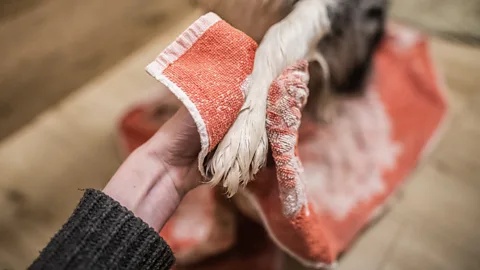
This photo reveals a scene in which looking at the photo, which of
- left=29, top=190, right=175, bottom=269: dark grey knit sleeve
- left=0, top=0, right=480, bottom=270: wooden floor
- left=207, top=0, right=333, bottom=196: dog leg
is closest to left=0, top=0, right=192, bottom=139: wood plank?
left=0, top=0, right=480, bottom=270: wooden floor

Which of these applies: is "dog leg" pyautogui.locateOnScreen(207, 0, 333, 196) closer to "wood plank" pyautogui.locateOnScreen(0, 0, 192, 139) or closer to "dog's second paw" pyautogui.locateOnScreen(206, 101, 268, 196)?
"dog's second paw" pyautogui.locateOnScreen(206, 101, 268, 196)

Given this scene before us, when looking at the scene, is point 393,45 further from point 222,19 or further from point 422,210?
point 222,19

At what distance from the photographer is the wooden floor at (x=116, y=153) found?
38.2 inches

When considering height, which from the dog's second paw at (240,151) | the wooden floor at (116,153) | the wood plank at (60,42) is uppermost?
the wood plank at (60,42)

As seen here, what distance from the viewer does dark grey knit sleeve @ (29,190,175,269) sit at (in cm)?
49

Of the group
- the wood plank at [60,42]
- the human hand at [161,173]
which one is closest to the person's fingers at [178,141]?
the human hand at [161,173]

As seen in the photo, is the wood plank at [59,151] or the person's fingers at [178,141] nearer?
the person's fingers at [178,141]

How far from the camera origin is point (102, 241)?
0.50 metres

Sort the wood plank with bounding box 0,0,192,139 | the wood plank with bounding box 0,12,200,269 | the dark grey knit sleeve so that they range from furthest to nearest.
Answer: the wood plank with bounding box 0,12,200,269 < the wood plank with bounding box 0,0,192,139 < the dark grey knit sleeve

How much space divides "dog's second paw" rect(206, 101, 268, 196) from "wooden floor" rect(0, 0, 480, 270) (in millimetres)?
327

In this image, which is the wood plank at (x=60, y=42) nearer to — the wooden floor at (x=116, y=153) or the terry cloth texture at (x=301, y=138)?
the wooden floor at (x=116, y=153)

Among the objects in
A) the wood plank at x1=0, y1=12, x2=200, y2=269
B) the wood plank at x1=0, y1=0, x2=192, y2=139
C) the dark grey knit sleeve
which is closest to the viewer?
the dark grey knit sleeve

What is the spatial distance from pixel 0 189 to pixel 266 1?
2.28ft

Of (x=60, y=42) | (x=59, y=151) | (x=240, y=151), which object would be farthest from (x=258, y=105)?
(x=59, y=151)
